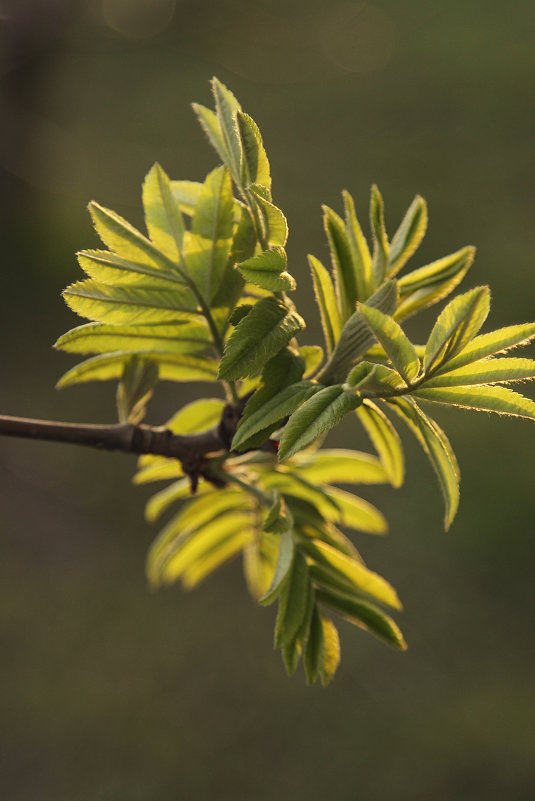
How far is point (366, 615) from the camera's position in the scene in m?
0.68

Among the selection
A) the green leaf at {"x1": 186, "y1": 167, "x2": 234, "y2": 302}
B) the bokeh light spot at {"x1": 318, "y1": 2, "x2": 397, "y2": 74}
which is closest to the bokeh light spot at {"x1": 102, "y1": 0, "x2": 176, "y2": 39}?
the bokeh light spot at {"x1": 318, "y1": 2, "x2": 397, "y2": 74}

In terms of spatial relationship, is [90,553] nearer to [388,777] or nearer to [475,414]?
[388,777]

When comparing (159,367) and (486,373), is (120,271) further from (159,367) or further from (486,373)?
(486,373)

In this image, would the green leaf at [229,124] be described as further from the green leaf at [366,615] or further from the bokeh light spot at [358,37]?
the bokeh light spot at [358,37]

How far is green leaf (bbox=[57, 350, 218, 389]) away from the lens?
705 millimetres

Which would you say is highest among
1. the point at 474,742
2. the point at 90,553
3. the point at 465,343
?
the point at 465,343

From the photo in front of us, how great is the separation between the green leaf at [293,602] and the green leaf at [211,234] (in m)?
0.26

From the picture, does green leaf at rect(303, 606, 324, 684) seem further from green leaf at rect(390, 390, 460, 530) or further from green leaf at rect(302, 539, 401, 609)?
green leaf at rect(390, 390, 460, 530)

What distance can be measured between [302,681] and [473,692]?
0.55 meters

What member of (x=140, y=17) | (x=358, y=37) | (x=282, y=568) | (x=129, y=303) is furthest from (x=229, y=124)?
(x=140, y=17)

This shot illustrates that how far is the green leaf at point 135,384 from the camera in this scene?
73cm

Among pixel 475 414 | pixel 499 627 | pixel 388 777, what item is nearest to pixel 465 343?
pixel 388 777

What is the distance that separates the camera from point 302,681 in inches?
94.3

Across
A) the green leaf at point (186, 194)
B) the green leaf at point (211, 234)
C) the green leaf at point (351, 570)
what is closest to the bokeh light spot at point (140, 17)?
the green leaf at point (186, 194)
